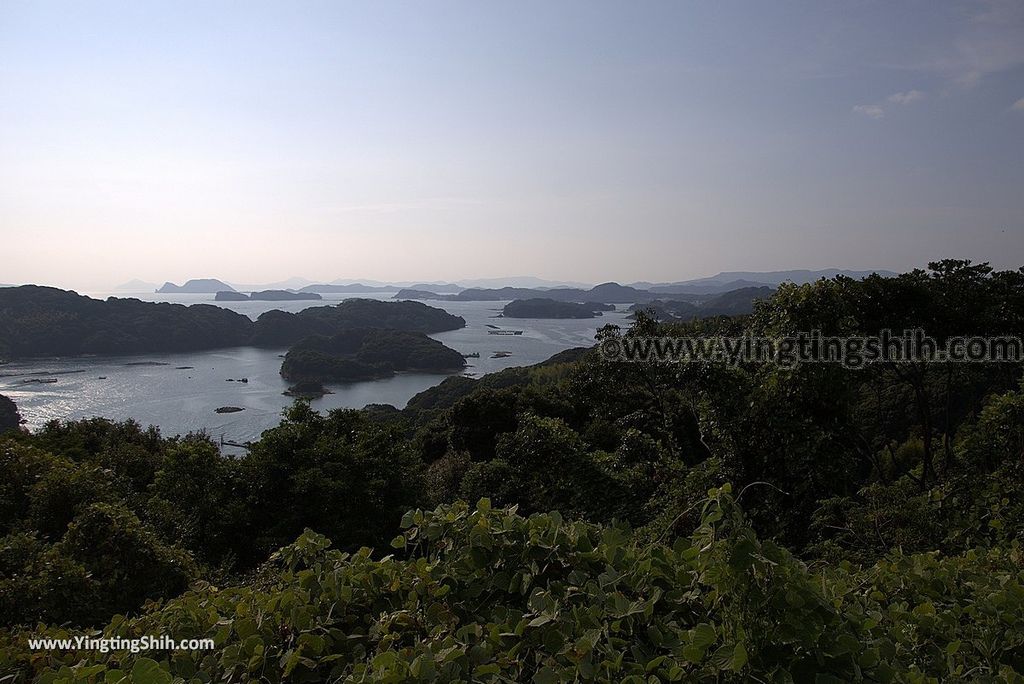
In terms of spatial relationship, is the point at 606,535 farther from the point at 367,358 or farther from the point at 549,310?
the point at 549,310

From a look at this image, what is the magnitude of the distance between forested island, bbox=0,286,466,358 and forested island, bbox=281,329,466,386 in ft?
37.9

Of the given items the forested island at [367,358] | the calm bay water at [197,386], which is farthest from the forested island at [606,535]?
the forested island at [367,358]

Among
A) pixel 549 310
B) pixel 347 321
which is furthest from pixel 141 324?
pixel 549 310

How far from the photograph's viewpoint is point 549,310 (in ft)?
330

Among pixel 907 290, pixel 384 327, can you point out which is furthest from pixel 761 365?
pixel 384 327

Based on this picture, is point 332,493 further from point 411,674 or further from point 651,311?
point 411,674

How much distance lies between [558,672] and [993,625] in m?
1.39

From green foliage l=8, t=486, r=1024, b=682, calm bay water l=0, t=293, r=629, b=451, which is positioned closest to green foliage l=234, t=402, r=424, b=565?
green foliage l=8, t=486, r=1024, b=682

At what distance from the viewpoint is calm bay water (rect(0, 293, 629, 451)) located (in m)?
34.2

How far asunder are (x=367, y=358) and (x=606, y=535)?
58.3 metres

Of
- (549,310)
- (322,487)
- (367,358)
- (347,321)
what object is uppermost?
(549,310)

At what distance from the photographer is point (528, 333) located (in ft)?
254

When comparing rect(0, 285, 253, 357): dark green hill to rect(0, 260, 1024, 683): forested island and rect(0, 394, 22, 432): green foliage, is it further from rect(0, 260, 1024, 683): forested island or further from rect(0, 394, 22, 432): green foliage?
rect(0, 260, 1024, 683): forested island

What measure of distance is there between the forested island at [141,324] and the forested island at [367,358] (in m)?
11.6
